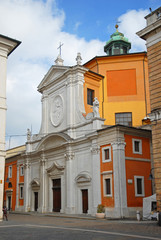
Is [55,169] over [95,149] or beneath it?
beneath

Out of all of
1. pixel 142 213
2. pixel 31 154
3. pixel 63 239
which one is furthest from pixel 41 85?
pixel 63 239

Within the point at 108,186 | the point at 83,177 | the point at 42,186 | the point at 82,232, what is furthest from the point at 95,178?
the point at 82,232

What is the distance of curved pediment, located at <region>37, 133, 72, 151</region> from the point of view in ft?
96.1

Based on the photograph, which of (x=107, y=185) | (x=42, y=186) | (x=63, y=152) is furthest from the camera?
(x=42, y=186)

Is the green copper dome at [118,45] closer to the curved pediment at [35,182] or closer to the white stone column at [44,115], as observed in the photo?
the white stone column at [44,115]

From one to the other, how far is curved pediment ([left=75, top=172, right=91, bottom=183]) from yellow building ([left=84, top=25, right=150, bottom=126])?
6.30 metres

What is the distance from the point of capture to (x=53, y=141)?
3170cm

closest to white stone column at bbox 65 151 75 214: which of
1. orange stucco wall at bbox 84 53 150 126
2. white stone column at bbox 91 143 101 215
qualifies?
white stone column at bbox 91 143 101 215

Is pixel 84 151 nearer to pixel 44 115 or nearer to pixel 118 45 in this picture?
pixel 44 115

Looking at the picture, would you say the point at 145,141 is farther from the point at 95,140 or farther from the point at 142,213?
the point at 142,213

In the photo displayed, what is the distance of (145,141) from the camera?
26000 millimetres

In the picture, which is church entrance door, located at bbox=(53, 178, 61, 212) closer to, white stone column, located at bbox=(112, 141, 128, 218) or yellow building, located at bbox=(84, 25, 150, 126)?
yellow building, located at bbox=(84, 25, 150, 126)

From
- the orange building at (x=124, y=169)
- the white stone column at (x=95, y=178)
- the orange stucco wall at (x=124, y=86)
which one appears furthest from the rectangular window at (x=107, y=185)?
the orange stucco wall at (x=124, y=86)

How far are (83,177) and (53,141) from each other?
648 centimetres
